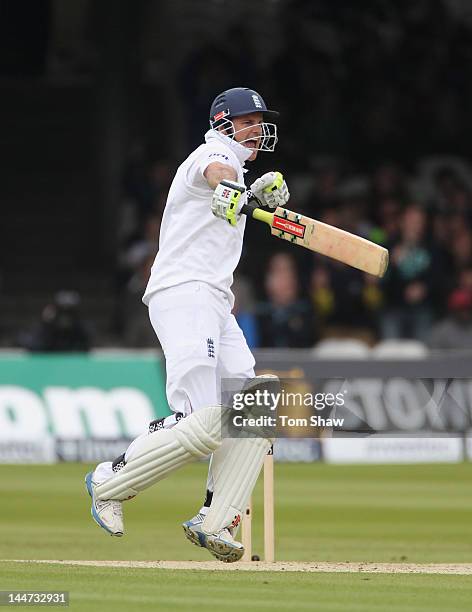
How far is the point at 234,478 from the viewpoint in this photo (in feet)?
21.7

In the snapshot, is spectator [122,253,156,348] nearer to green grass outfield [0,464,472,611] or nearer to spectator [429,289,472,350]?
green grass outfield [0,464,472,611]

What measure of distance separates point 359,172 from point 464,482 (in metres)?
5.00

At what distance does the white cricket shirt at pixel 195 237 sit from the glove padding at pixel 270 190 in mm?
86

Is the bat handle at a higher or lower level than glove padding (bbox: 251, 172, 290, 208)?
lower

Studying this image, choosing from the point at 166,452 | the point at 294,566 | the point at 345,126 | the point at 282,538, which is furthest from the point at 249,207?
the point at 345,126

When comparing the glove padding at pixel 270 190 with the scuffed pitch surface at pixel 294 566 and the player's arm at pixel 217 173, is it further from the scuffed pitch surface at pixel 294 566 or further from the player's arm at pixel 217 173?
the scuffed pitch surface at pixel 294 566

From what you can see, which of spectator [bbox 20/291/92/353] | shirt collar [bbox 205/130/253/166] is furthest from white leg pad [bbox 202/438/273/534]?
spectator [bbox 20/291/92/353]

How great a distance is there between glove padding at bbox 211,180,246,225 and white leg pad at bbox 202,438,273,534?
1.01m

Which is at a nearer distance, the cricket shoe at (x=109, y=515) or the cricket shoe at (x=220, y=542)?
the cricket shoe at (x=220, y=542)

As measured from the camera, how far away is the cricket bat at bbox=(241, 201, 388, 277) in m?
6.45

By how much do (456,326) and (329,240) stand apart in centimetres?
742

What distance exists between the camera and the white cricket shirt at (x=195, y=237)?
664 cm

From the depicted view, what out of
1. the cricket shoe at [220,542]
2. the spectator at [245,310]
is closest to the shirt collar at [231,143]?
the cricket shoe at [220,542]

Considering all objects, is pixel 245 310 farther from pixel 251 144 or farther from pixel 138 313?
pixel 251 144
